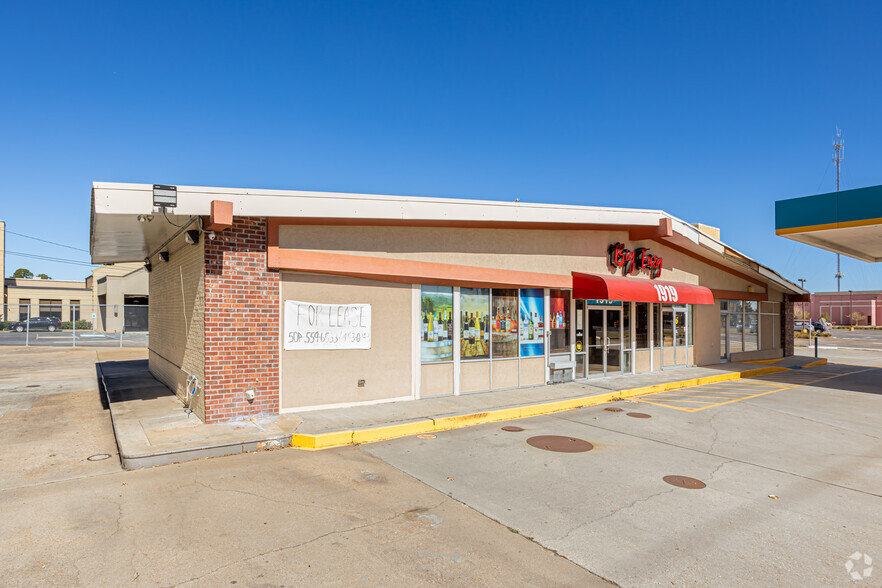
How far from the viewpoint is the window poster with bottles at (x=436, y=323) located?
36.1ft

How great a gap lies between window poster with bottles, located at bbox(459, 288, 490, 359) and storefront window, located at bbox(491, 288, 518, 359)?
0.24m

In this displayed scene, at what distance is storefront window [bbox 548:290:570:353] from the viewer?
44.4 feet

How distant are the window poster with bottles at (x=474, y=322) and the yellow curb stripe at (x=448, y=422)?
196cm

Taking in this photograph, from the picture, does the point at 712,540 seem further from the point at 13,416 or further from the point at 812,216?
the point at 812,216

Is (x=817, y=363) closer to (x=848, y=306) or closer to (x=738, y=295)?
(x=738, y=295)

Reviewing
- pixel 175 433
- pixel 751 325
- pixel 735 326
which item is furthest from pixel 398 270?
pixel 751 325

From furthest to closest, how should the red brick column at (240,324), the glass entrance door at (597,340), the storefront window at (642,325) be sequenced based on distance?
the storefront window at (642,325) → the glass entrance door at (597,340) → the red brick column at (240,324)

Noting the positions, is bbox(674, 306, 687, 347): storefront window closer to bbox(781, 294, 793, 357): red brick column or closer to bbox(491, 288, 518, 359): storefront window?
bbox(491, 288, 518, 359): storefront window

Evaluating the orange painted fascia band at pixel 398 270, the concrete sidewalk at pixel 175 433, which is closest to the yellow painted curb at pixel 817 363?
the orange painted fascia band at pixel 398 270

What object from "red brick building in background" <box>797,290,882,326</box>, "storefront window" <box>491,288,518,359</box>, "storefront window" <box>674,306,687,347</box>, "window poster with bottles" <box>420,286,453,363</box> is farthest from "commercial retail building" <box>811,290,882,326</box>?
"window poster with bottles" <box>420,286,453,363</box>

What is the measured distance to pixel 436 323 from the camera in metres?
11.2

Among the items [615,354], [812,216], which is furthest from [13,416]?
[812,216]

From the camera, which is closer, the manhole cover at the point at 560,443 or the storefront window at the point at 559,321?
the manhole cover at the point at 560,443

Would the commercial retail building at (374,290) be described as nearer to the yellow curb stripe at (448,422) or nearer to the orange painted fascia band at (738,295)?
the yellow curb stripe at (448,422)
